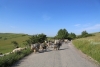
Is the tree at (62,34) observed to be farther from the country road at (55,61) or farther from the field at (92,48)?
the country road at (55,61)

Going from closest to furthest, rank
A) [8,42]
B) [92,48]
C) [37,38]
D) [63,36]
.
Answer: [92,48], [37,38], [63,36], [8,42]

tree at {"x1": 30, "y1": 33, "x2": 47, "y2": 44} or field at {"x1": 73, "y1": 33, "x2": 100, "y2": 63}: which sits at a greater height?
tree at {"x1": 30, "y1": 33, "x2": 47, "y2": 44}

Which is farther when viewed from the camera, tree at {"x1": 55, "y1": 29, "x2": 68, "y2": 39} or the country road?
tree at {"x1": 55, "y1": 29, "x2": 68, "y2": 39}

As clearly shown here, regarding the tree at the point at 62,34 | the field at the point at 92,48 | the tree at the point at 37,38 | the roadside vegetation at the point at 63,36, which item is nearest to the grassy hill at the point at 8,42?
the roadside vegetation at the point at 63,36

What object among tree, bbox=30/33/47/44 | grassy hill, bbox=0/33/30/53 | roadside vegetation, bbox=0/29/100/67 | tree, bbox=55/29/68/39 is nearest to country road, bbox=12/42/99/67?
roadside vegetation, bbox=0/29/100/67

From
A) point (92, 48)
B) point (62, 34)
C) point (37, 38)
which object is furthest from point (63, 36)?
point (92, 48)

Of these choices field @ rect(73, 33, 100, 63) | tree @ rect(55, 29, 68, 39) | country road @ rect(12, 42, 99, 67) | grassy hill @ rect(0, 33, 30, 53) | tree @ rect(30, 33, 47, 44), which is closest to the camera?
country road @ rect(12, 42, 99, 67)

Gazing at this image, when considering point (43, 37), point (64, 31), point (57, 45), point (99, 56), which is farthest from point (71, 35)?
point (99, 56)

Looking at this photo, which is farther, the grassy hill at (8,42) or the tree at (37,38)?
the grassy hill at (8,42)

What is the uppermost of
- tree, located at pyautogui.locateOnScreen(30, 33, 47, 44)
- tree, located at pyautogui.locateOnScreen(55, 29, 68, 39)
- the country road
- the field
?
tree, located at pyautogui.locateOnScreen(55, 29, 68, 39)

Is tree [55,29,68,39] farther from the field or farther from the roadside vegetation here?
the field

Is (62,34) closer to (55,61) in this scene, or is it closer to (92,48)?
(92,48)

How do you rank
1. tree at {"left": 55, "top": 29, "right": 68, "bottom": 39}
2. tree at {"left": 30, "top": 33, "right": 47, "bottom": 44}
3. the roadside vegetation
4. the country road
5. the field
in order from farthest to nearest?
tree at {"left": 55, "top": 29, "right": 68, "bottom": 39}, tree at {"left": 30, "top": 33, "right": 47, "bottom": 44}, the field, the roadside vegetation, the country road

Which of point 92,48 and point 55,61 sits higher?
point 92,48
